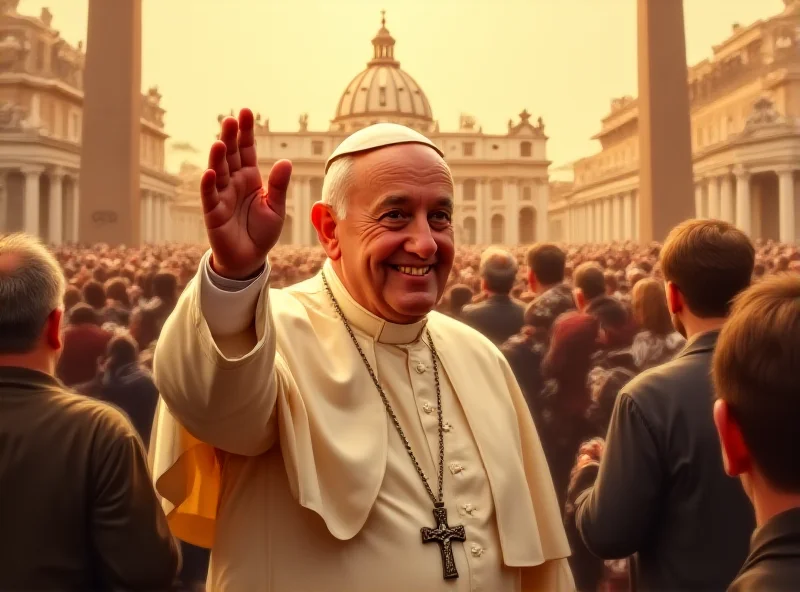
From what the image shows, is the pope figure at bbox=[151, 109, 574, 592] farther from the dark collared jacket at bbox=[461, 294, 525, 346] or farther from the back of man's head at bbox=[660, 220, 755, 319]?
the dark collared jacket at bbox=[461, 294, 525, 346]

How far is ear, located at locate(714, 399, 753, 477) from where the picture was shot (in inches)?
69.9

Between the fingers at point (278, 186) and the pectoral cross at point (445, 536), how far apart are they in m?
0.72

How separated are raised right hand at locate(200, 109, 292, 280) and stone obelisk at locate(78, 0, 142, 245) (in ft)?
65.2

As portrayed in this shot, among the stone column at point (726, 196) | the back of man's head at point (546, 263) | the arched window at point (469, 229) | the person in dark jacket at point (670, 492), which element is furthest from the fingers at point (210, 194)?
the arched window at point (469, 229)

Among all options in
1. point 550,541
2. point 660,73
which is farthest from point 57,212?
point 550,541

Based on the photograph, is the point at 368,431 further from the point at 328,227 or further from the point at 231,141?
the point at 231,141

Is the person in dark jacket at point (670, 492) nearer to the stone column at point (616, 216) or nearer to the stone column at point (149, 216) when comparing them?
the stone column at point (149, 216)

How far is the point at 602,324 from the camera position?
17.9 ft

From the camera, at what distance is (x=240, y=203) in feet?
6.54

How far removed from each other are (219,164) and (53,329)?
0.88 meters

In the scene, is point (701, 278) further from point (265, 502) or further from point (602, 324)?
point (602, 324)

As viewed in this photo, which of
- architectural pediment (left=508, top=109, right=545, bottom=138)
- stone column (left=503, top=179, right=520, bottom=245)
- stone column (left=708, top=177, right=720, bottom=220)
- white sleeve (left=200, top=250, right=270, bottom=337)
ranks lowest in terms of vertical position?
white sleeve (left=200, top=250, right=270, bottom=337)

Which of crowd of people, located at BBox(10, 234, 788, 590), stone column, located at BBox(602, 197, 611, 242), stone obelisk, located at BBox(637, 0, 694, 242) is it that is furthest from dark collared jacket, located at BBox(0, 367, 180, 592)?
stone column, located at BBox(602, 197, 611, 242)

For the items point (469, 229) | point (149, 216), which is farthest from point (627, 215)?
point (469, 229)
